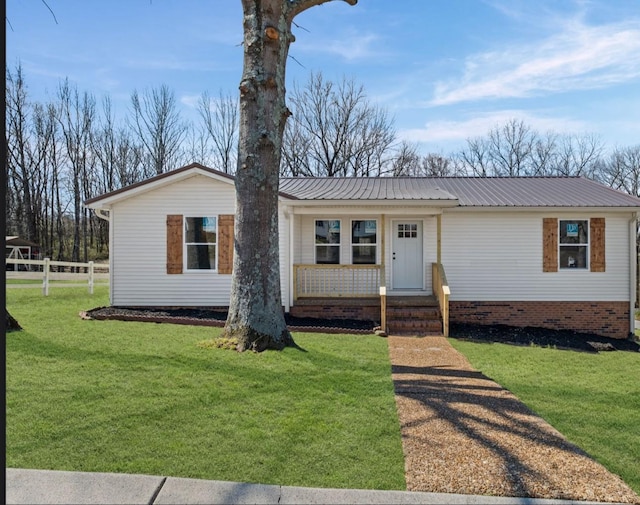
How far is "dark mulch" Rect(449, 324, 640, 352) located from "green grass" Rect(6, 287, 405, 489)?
15.9 ft

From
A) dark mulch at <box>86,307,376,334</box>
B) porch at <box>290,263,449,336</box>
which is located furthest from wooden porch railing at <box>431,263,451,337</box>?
dark mulch at <box>86,307,376,334</box>

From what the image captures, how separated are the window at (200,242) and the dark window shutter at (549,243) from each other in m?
8.45

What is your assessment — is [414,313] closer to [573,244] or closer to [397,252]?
[397,252]

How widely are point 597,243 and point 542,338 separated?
3.21 m

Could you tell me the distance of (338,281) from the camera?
12.3 meters

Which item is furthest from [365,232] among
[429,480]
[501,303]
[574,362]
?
[429,480]

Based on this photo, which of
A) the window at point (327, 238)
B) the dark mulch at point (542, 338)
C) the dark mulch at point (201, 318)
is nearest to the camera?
the dark mulch at point (201, 318)

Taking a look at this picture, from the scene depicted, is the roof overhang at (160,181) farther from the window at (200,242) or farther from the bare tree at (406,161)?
the bare tree at (406,161)

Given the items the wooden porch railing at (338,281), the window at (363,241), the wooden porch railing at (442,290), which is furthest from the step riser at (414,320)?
the window at (363,241)

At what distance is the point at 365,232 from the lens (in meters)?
13.1

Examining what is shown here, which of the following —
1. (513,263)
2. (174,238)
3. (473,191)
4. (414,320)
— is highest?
(473,191)

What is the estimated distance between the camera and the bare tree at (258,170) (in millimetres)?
7230

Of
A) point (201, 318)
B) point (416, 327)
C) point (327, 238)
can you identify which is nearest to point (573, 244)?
point (416, 327)

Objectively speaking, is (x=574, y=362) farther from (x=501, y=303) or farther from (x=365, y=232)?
(x=365, y=232)
